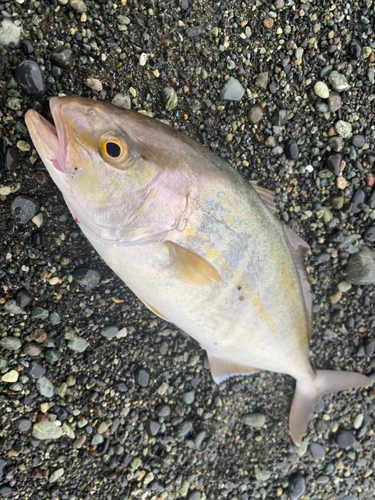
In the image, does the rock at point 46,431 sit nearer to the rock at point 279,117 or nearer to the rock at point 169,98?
the rock at point 169,98

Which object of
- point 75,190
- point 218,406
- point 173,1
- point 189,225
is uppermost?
point 173,1

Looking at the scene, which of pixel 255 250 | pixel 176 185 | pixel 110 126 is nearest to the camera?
pixel 110 126

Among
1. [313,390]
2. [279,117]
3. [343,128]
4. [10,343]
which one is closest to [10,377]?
[10,343]

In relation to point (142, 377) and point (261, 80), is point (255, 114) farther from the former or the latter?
point (142, 377)

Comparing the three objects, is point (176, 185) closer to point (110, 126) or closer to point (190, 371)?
point (110, 126)

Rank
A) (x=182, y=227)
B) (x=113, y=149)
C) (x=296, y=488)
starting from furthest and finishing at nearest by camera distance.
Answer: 1. (x=296, y=488)
2. (x=182, y=227)
3. (x=113, y=149)

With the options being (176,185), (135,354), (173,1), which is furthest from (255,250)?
(173,1)

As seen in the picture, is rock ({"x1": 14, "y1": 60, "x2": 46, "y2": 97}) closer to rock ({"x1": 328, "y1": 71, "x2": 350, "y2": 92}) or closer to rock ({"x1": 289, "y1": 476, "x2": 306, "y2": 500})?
rock ({"x1": 328, "y1": 71, "x2": 350, "y2": 92})
